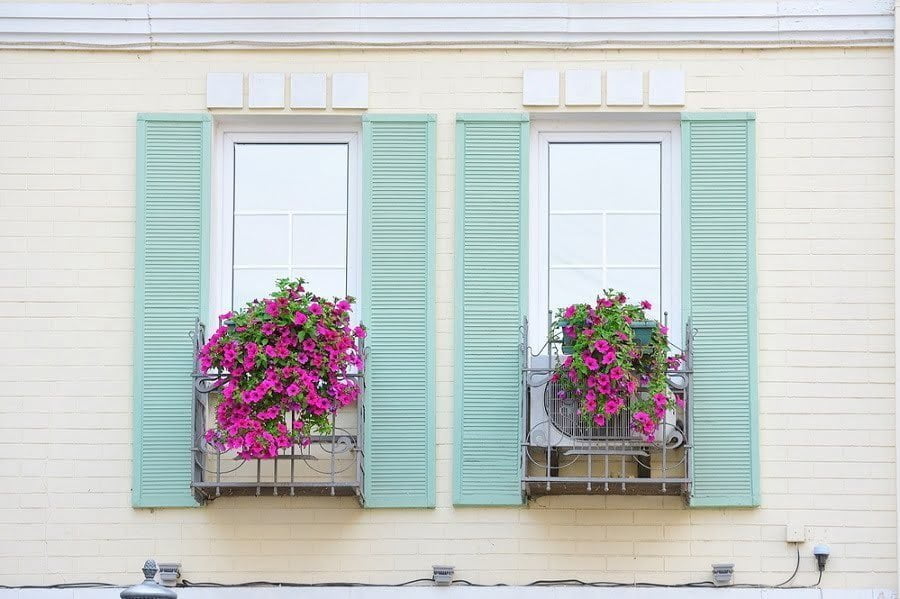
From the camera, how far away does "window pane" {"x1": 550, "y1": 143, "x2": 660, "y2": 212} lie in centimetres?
1216

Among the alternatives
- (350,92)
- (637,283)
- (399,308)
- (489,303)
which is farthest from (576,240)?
(350,92)

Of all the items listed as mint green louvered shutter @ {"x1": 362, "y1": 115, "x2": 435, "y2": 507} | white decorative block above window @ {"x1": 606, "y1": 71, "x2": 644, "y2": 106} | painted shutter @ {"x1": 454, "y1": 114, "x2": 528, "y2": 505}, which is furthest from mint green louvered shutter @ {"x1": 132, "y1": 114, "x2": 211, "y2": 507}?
white decorative block above window @ {"x1": 606, "y1": 71, "x2": 644, "y2": 106}

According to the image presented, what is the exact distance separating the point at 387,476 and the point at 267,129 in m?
2.18

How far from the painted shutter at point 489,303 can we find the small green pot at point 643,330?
76cm

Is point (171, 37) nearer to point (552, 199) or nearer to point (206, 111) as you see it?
point (206, 111)

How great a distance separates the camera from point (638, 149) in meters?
12.2

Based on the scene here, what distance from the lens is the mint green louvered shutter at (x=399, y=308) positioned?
11.6 metres

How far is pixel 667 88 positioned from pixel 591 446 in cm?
215

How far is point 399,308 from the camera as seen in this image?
464 inches

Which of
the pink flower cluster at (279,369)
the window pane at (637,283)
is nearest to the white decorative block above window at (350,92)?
the pink flower cluster at (279,369)

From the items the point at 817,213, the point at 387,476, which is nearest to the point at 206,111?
the point at 387,476

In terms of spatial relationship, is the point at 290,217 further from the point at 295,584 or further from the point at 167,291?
the point at 295,584

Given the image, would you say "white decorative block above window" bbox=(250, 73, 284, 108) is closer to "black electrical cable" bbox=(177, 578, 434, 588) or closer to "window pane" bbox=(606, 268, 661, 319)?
"window pane" bbox=(606, 268, 661, 319)

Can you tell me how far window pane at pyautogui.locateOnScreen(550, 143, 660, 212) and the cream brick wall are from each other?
44 centimetres
